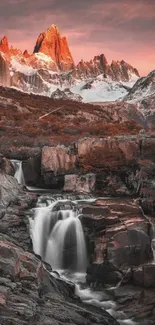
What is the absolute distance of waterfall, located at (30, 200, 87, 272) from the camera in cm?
2117

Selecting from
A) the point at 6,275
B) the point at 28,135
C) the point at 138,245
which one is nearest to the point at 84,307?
the point at 6,275

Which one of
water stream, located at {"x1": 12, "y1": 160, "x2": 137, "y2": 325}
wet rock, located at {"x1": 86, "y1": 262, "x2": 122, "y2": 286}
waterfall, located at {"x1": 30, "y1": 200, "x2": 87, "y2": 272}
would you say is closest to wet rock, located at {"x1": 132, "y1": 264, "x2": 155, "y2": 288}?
wet rock, located at {"x1": 86, "y1": 262, "x2": 122, "y2": 286}

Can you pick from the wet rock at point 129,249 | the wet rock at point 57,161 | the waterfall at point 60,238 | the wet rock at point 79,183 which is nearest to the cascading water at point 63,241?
the waterfall at point 60,238

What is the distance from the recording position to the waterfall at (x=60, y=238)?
69.5 feet

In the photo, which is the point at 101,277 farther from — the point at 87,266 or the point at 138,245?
the point at 138,245

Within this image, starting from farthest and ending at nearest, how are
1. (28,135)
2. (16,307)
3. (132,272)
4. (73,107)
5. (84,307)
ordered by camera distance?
(73,107)
(28,135)
(132,272)
(84,307)
(16,307)

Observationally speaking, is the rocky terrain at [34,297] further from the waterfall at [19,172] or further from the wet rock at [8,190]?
the waterfall at [19,172]

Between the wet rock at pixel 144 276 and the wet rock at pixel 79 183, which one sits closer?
the wet rock at pixel 144 276

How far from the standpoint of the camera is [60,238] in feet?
71.8

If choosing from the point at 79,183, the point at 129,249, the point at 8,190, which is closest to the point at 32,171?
the point at 79,183

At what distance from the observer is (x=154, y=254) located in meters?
21.0

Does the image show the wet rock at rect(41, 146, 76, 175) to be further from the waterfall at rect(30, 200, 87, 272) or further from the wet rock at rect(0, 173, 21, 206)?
the waterfall at rect(30, 200, 87, 272)

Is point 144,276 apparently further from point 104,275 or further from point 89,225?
point 89,225

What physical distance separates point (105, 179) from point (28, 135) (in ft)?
52.3
